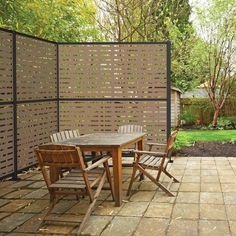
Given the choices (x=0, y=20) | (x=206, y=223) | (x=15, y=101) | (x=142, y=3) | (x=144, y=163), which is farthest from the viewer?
(x=142, y=3)

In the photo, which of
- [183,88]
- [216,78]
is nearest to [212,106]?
[216,78]

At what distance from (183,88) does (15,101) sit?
1445 centimetres

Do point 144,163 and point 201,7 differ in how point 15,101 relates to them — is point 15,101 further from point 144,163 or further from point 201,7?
point 201,7

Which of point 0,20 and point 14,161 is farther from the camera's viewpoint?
point 0,20

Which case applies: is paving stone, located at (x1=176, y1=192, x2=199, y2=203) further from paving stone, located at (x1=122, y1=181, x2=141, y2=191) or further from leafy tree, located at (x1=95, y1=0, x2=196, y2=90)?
leafy tree, located at (x1=95, y1=0, x2=196, y2=90)

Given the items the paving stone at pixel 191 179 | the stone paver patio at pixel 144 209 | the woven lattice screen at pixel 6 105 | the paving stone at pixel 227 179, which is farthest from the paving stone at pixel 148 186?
the woven lattice screen at pixel 6 105

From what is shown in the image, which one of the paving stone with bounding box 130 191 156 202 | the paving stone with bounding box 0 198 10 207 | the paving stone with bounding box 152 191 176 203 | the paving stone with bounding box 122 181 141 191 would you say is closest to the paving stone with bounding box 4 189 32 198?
the paving stone with bounding box 0 198 10 207

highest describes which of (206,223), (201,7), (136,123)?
(201,7)

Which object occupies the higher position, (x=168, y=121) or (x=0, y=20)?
(x=0, y=20)

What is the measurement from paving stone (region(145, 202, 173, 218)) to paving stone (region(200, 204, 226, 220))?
369 millimetres

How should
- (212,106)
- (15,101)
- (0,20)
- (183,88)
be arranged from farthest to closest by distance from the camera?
(183,88), (212,106), (0,20), (15,101)

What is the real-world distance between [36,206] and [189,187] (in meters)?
2.19

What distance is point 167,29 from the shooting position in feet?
53.9

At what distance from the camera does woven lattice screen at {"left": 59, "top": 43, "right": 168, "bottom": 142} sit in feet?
26.3
